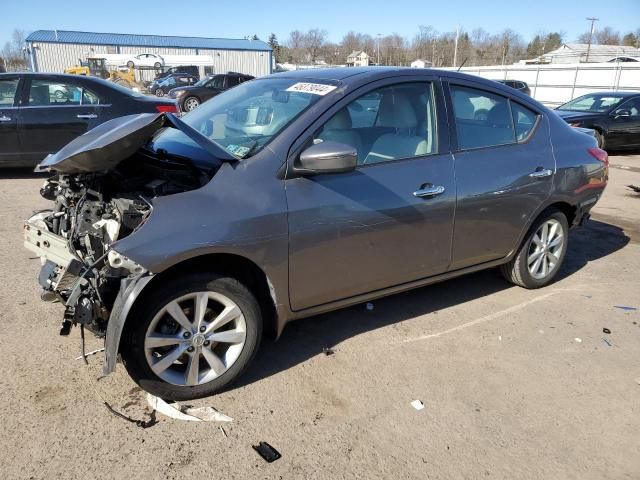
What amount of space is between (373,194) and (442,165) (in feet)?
2.14

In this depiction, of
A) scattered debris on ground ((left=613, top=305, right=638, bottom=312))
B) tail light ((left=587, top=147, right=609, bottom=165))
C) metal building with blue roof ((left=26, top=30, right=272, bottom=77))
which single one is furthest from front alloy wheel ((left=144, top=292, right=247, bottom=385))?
metal building with blue roof ((left=26, top=30, right=272, bottom=77))

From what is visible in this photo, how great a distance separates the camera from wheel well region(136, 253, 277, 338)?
107 inches

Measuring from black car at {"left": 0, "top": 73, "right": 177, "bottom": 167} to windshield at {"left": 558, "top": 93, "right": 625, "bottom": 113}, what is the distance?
11.0 metres

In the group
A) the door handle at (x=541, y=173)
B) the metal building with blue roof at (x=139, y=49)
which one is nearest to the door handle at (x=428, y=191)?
the door handle at (x=541, y=173)

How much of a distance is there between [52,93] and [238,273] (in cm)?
663

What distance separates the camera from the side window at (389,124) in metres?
3.26

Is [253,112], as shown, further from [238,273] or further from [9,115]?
[9,115]

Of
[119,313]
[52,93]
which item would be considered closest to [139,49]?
[52,93]

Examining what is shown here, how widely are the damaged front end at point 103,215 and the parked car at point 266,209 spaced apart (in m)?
0.01

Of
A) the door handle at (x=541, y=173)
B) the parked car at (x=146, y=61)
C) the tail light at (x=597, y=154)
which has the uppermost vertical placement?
the parked car at (x=146, y=61)

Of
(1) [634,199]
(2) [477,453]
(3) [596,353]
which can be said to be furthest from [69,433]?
(1) [634,199]

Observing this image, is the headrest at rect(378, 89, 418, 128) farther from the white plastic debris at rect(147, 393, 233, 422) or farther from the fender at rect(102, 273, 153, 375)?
the white plastic debris at rect(147, 393, 233, 422)

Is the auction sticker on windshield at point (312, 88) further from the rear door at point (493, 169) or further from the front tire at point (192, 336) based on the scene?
the front tire at point (192, 336)

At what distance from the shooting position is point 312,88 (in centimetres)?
337
